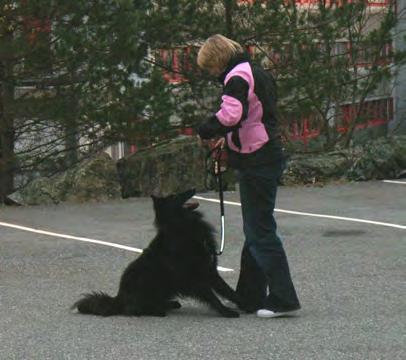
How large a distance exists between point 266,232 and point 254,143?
61 centimetres

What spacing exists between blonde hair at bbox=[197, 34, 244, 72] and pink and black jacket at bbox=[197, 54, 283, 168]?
42mm

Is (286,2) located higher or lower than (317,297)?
higher

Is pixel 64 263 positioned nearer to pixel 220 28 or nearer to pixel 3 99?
pixel 3 99

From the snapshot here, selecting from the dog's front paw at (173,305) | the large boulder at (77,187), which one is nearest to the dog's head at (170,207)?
the dog's front paw at (173,305)

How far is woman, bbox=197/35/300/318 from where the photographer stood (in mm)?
5652

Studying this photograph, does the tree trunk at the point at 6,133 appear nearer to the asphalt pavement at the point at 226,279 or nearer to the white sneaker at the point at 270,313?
the asphalt pavement at the point at 226,279

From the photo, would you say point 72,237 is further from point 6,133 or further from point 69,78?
point 6,133

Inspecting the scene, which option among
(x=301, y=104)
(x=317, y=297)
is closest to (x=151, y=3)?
(x=301, y=104)

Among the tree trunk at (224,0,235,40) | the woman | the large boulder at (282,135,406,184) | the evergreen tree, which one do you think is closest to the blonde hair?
the woman

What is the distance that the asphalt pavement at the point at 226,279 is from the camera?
5.35m

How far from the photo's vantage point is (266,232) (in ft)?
19.3

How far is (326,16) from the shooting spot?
1495 cm

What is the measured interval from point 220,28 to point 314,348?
31.6 ft

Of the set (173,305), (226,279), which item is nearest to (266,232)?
(173,305)
